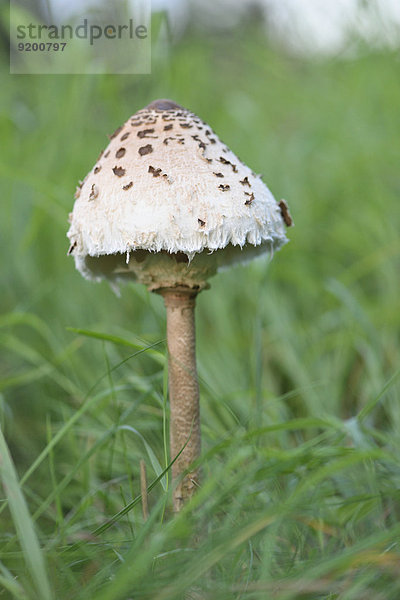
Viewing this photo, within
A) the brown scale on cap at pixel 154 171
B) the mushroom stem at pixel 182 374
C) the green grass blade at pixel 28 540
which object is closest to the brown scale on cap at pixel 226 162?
the brown scale on cap at pixel 154 171

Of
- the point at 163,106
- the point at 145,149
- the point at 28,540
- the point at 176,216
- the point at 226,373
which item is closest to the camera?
the point at 28,540

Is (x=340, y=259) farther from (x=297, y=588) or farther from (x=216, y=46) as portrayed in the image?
(x=216, y=46)

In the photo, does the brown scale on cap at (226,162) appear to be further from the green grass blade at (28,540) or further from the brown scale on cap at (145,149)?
the green grass blade at (28,540)

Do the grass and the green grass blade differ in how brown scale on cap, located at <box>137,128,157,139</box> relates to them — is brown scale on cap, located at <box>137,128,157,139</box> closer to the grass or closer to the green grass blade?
the grass

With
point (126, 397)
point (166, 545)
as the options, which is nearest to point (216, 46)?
point (126, 397)

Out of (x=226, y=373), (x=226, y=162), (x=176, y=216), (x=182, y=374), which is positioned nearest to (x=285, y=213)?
(x=226, y=162)

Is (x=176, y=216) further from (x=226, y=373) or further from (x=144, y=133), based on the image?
(x=226, y=373)
